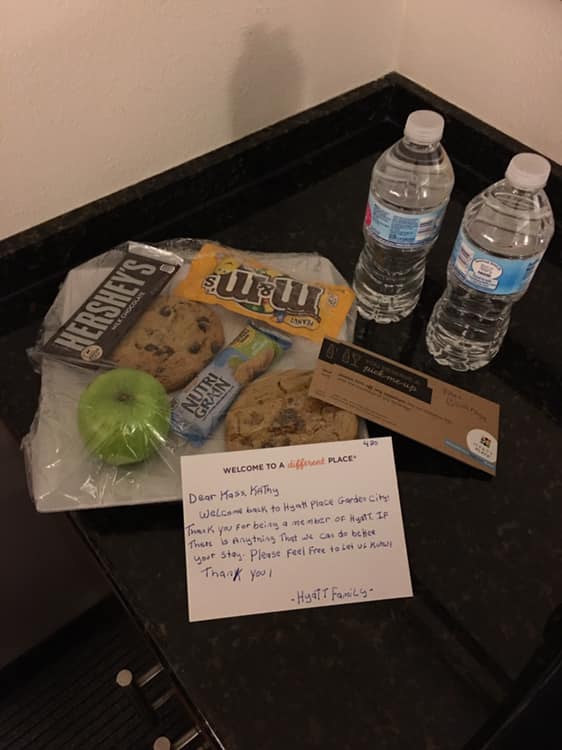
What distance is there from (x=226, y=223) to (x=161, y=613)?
52cm

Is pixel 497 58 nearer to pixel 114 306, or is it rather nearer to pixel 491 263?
pixel 491 263

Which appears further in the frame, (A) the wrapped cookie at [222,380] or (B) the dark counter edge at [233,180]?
(B) the dark counter edge at [233,180]

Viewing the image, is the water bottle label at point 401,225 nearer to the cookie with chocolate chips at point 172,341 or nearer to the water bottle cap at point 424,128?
the water bottle cap at point 424,128

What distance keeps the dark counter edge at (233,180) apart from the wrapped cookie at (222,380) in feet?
0.72

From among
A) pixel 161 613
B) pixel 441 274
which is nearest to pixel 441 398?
pixel 441 274

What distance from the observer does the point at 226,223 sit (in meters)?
0.89

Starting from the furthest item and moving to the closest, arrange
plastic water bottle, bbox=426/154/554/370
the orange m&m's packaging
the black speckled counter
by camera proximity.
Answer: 1. the orange m&m's packaging
2. plastic water bottle, bbox=426/154/554/370
3. the black speckled counter

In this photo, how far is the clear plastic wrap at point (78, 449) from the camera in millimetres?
615

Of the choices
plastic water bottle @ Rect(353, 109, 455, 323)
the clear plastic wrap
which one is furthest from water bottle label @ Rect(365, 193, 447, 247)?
the clear plastic wrap

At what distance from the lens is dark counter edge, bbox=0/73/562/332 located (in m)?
0.77

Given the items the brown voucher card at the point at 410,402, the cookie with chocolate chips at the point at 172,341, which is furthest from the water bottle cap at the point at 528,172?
the cookie with chocolate chips at the point at 172,341

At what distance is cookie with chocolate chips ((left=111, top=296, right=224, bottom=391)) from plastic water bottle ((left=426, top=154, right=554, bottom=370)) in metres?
0.26

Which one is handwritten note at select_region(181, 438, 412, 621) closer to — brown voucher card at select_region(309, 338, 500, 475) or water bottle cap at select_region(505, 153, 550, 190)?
brown voucher card at select_region(309, 338, 500, 475)

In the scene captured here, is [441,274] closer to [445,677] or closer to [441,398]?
[441,398]
